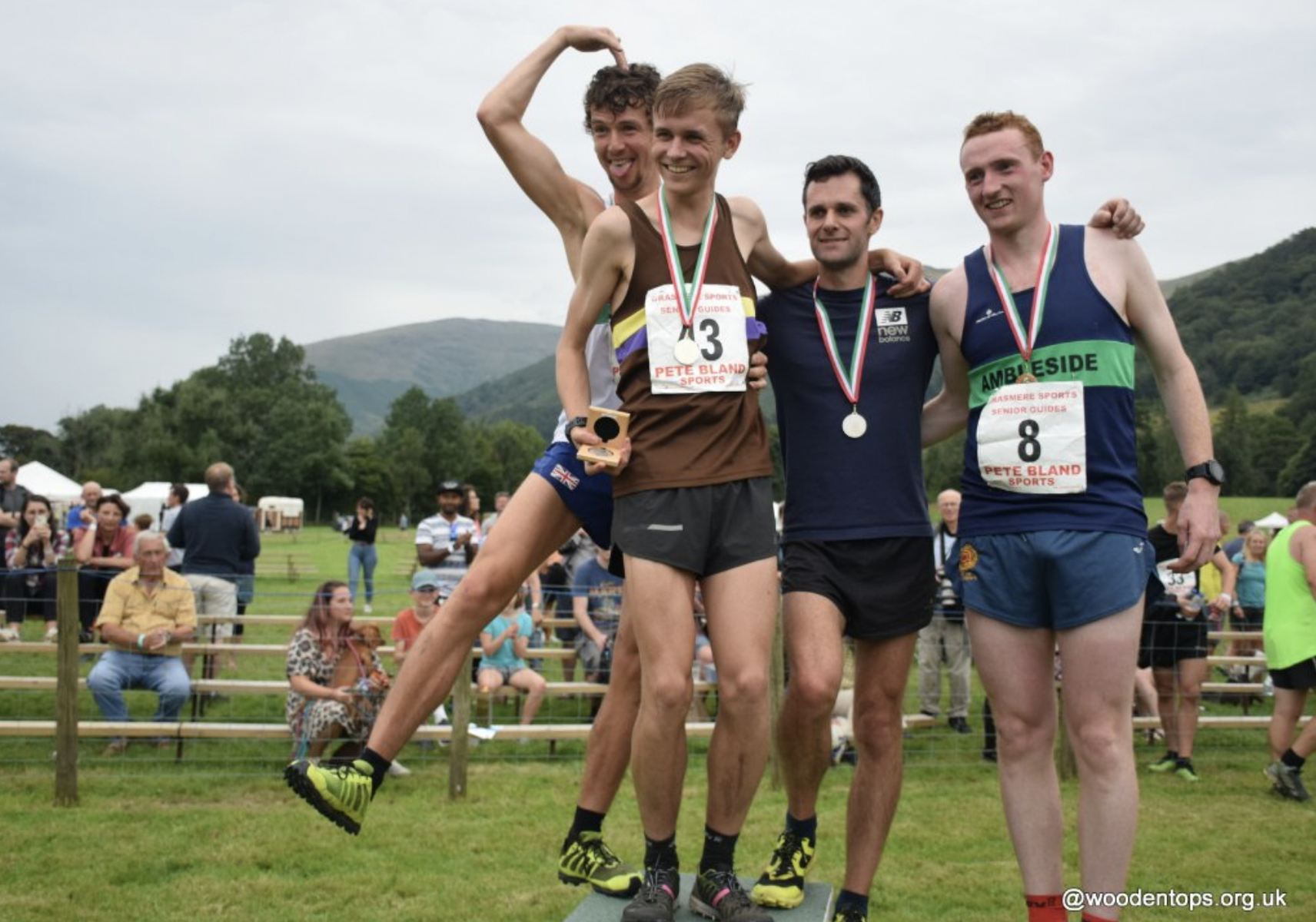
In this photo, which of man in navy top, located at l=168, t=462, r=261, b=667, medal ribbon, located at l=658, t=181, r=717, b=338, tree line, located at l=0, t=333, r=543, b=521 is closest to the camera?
medal ribbon, located at l=658, t=181, r=717, b=338

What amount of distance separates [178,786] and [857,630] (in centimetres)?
626

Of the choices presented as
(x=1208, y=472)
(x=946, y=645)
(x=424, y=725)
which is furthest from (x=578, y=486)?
(x=946, y=645)

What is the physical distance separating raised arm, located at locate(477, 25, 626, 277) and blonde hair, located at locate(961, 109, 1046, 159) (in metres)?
1.20

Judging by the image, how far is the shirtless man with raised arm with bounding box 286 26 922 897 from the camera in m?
3.61

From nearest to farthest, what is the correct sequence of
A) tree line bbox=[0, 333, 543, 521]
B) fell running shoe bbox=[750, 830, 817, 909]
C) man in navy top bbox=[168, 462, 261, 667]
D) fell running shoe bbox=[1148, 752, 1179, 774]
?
fell running shoe bbox=[750, 830, 817, 909], fell running shoe bbox=[1148, 752, 1179, 774], man in navy top bbox=[168, 462, 261, 667], tree line bbox=[0, 333, 543, 521]

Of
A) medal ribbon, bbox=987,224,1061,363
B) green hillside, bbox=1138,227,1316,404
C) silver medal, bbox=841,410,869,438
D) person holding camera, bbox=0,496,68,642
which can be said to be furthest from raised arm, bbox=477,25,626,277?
green hillside, bbox=1138,227,1316,404

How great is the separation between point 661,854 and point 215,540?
834cm

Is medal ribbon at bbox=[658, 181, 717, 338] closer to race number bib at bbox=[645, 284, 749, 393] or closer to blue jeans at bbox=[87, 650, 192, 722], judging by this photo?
race number bib at bbox=[645, 284, 749, 393]

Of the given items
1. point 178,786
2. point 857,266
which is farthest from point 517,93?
point 178,786

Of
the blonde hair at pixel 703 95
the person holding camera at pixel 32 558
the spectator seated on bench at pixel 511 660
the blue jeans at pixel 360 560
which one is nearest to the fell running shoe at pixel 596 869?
the blonde hair at pixel 703 95

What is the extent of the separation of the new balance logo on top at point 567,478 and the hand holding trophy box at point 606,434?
1.15 ft

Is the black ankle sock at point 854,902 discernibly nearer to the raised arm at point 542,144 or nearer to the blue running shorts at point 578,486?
the blue running shorts at point 578,486

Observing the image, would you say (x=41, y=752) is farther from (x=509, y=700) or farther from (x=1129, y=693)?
(x=1129, y=693)

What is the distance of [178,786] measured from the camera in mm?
8094
